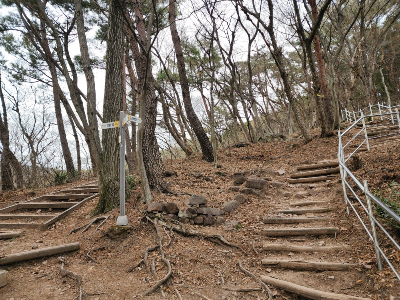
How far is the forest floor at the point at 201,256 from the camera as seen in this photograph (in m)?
2.90

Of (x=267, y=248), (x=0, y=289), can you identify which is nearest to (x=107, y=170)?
(x=0, y=289)

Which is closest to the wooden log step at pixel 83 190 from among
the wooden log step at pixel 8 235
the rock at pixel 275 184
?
the wooden log step at pixel 8 235

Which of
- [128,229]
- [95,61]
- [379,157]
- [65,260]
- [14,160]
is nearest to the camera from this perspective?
[65,260]

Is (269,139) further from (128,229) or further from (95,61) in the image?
(128,229)

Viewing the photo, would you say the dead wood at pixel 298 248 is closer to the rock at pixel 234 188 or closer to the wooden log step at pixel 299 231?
the wooden log step at pixel 299 231

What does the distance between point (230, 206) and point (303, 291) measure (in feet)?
9.08

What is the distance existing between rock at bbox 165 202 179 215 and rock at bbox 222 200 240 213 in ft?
3.91

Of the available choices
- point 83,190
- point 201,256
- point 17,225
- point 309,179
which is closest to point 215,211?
point 201,256

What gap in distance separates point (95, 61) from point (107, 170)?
877 cm

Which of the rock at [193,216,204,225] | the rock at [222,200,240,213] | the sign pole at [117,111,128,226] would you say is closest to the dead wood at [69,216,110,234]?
the sign pole at [117,111,128,226]

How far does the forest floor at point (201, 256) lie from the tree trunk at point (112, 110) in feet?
1.64

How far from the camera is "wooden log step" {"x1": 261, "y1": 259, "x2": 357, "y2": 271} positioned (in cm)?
312

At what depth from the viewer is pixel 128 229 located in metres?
4.20

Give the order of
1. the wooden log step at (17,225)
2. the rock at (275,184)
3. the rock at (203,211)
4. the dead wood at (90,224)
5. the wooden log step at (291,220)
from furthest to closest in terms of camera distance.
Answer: the rock at (275,184) → the wooden log step at (17,225) → the rock at (203,211) → the dead wood at (90,224) → the wooden log step at (291,220)
